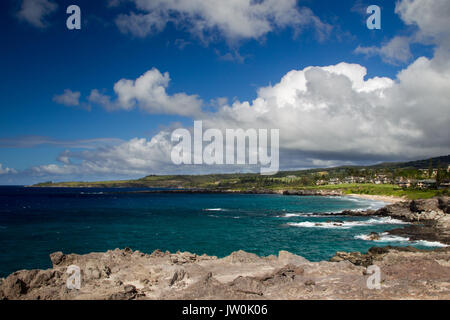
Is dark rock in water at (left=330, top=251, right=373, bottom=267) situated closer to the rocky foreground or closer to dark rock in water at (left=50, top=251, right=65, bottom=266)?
the rocky foreground

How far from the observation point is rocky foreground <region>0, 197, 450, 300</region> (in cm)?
1596

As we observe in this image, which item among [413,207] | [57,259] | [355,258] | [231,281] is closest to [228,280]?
[231,281]

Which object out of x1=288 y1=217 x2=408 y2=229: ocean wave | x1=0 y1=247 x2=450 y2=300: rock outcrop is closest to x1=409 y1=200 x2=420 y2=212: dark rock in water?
x1=288 y1=217 x2=408 y2=229: ocean wave

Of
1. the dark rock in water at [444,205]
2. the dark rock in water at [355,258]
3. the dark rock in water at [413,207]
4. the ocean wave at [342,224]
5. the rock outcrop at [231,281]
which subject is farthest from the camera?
the dark rock in water at [413,207]

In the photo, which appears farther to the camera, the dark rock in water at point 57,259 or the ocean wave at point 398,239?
the ocean wave at point 398,239

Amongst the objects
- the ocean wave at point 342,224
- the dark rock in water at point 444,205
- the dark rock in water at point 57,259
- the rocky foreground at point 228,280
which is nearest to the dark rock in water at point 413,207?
the dark rock in water at point 444,205

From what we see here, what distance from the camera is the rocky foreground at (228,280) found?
52.4ft

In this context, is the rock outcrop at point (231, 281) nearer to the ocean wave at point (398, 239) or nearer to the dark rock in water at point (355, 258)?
the dark rock in water at point (355, 258)

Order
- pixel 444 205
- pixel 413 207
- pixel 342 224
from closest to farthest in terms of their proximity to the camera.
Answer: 1. pixel 342 224
2. pixel 444 205
3. pixel 413 207

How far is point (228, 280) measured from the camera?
746 inches

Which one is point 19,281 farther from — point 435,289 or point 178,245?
point 178,245

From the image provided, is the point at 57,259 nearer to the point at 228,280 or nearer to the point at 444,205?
the point at 228,280

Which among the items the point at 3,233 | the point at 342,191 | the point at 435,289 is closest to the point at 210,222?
the point at 3,233
